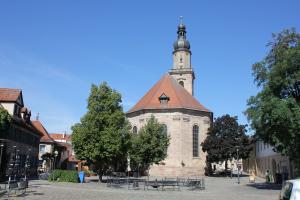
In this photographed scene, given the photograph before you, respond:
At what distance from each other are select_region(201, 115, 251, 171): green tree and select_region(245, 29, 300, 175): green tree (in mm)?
23009

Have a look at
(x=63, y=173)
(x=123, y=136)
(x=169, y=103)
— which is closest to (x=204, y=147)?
(x=169, y=103)

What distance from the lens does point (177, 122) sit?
55.0 meters

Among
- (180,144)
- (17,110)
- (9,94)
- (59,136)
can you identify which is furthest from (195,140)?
(59,136)

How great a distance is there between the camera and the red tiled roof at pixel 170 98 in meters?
56.2

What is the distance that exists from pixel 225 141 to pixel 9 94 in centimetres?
3101

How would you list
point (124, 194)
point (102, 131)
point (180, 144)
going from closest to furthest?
point (124, 194), point (102, 131), point (180, 144)

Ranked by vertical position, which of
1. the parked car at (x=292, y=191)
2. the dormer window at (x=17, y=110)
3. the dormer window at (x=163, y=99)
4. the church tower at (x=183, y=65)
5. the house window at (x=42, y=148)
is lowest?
the parked car at (x=292, y=191)

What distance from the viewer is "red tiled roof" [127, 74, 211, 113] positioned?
184 ft

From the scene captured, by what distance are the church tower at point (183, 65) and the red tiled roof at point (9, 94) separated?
38.9 meters

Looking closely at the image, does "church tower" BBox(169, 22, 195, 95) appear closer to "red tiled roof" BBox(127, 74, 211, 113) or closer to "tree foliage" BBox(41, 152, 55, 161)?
"red tiled roof" BBox(127, 74, 211, 113)

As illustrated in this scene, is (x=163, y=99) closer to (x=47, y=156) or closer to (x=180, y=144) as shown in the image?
(x=180, y=144)

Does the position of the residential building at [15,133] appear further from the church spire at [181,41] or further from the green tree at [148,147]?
the church spire at [181,41]

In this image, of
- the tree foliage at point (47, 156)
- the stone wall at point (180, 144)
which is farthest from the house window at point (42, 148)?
the stone wall at point (180, 144)

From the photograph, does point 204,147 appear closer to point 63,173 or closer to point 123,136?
point 123,136
